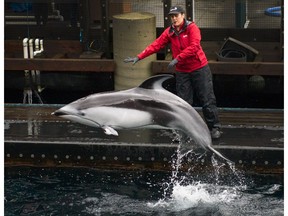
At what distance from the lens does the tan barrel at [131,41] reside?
42.1 ft

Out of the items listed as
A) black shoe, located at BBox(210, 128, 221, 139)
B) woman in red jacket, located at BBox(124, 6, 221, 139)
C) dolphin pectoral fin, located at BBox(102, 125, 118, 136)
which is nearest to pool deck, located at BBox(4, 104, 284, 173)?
black shoe, located at BBox(210, 128, 221, 139)

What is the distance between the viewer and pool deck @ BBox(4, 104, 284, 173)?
404 inches

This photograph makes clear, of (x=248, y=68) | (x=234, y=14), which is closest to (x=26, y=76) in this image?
(x=234, y=14)

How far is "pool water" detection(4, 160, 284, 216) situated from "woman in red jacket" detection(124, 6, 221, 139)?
0.88 metres

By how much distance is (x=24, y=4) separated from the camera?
14.5 metres

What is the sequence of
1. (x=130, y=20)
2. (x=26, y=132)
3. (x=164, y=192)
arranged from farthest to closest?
(x=130, y=20) → (x=26, y=132) → (x=164, y=192)

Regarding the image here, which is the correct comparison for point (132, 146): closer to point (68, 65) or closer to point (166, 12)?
point (68, 65)

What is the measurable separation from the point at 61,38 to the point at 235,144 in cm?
535

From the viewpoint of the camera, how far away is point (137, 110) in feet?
27.2

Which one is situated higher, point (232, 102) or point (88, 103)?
point (88, 103)

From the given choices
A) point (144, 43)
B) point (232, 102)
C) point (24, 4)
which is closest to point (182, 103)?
point (144, 43)

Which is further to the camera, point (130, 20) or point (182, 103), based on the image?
point (130, 20)

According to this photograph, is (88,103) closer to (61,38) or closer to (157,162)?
(157,162)

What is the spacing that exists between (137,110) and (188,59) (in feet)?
5.52
